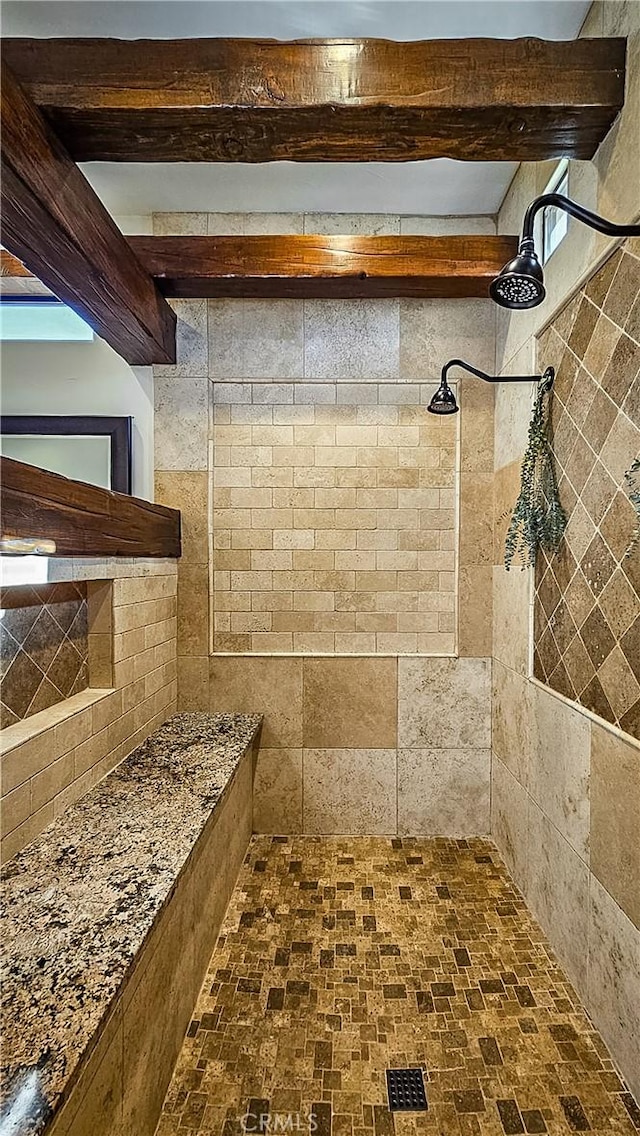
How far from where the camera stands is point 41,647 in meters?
2.24

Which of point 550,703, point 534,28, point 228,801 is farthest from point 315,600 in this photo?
point 534,28

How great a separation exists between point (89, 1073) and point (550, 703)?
188 centimetres

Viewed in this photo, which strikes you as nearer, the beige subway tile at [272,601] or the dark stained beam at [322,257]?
the dark stained beam at [322,257]

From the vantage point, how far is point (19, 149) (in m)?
1.66

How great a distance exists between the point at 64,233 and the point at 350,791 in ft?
9.35

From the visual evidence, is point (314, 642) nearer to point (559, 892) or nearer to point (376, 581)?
point (376, 581)

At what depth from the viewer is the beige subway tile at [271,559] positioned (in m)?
3.39

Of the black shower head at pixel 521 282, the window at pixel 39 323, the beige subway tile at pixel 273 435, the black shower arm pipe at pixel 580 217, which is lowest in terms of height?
the beige subway tile at pixel 273 435

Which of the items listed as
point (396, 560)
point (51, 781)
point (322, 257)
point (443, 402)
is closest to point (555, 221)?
point (443, 402)

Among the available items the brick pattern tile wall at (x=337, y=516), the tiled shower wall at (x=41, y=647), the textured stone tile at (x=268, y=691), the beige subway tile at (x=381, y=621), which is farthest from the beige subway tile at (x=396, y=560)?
the tiled shower wall at (x=41, y=647)

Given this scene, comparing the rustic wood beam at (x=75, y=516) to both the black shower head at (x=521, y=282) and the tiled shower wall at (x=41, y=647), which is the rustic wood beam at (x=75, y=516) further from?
the black shower head at (x=521, y=282)

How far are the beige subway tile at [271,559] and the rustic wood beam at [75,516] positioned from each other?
0.51 m

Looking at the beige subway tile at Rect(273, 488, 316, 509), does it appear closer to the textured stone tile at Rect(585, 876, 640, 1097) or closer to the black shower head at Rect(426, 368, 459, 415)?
the black shower head at Rect(426, 368, 459, 415)

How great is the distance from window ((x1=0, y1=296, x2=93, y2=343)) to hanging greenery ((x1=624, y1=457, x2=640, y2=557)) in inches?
115
